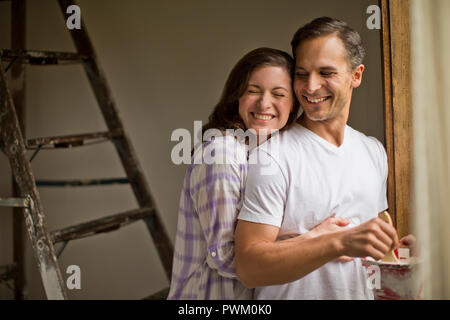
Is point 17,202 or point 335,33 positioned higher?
point 335,33

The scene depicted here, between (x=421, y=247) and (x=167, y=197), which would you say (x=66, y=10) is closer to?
(x=167, y=197)

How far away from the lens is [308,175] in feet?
4.07

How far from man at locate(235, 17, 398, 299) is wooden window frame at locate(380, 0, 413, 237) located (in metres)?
0.12

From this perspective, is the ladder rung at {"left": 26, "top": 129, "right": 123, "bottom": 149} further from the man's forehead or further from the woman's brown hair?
the man's forehead

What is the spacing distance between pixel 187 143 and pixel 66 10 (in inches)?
36.2

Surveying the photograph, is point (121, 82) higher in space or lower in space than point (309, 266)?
higher

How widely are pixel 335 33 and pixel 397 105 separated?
13.3 inches

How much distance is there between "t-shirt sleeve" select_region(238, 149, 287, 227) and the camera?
1175 millimetres

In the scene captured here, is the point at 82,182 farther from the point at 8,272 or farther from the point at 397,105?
the point at 397,105

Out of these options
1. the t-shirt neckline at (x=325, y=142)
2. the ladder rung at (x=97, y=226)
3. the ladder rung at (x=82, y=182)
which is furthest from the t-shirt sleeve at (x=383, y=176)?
the ladder rung at (x=82, y=182)

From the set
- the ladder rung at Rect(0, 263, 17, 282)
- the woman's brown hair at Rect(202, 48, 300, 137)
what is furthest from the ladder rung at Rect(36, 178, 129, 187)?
the woman's brown hair at Rect(202, 48, 300, 137)

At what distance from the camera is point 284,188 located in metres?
1.22

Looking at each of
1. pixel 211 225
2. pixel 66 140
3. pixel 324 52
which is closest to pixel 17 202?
pixel 66 140

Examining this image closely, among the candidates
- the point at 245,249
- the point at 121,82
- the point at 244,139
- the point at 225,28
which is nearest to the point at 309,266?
the point at 245,249
